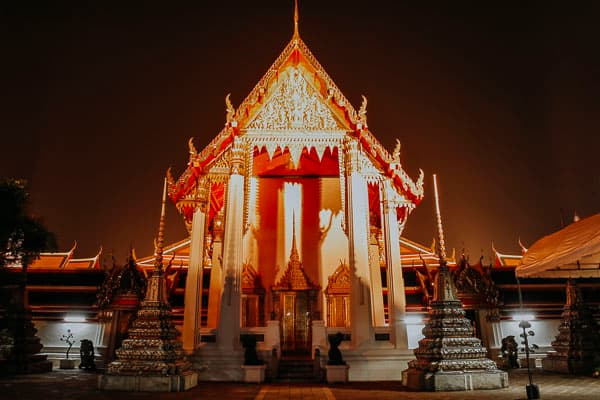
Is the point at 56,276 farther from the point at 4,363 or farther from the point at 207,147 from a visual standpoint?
the point at 207,147

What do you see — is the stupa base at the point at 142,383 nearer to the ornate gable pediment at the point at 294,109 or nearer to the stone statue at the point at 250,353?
the stone statue at the point at 250,353

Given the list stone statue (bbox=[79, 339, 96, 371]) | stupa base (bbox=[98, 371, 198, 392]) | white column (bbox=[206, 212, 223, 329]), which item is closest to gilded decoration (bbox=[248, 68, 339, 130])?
white column (bbox=[206, 212, 223, 329])

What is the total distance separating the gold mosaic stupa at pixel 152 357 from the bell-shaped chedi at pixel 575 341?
26.1 feet

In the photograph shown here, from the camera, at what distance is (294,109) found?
10680 millimetres

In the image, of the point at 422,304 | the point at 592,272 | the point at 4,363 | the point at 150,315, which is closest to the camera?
the point at 150,315

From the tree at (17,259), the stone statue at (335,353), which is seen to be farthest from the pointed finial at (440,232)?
the tree at (17,259)

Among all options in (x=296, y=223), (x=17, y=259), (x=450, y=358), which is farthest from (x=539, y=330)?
(x=17, y=259)

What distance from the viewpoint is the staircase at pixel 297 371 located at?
9125 mm

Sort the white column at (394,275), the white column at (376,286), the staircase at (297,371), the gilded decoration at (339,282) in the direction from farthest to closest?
the gilded decoration at (339,282) → the white column at (376,286) → the white column at (394,275) → the staircase at (297,371)

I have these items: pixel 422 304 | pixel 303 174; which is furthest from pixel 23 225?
pixel 422 304

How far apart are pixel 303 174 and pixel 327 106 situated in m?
3.02

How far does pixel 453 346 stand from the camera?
7.03m

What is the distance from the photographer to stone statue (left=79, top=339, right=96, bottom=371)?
11.2m

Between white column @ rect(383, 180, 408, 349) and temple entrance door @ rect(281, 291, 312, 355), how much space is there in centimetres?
274
